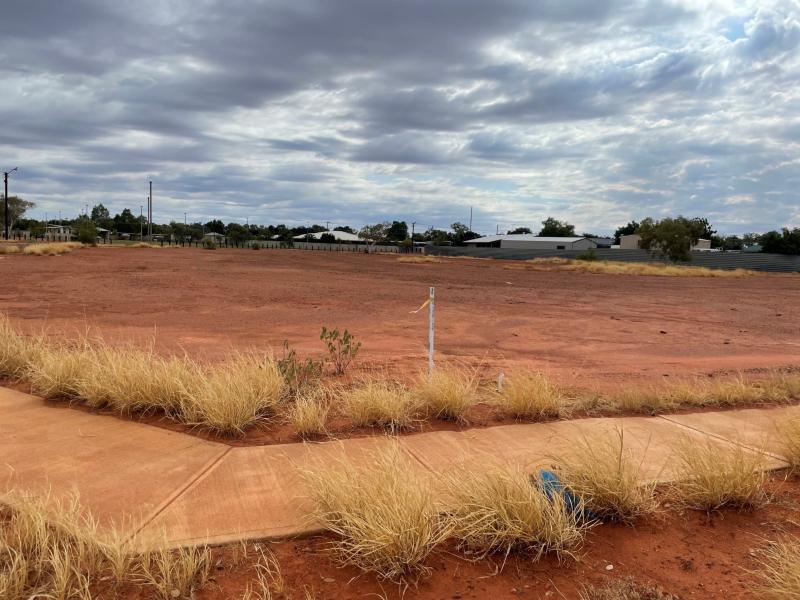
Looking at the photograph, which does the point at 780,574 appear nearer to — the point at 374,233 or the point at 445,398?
the point at 445,398

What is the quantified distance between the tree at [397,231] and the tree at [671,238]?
359 ft

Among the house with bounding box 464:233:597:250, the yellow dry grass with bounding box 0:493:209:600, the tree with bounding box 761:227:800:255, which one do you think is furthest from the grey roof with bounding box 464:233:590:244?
the yellow dry grass with bounding box 0:493:209:600

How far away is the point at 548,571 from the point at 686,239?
215 ft

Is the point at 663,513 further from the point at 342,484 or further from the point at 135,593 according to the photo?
the point at 135,593

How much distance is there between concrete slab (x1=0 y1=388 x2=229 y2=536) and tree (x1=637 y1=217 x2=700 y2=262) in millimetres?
64750

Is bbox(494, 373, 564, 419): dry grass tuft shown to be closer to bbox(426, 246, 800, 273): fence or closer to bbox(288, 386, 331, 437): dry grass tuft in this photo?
bbox(288, 386, 331, 437): dry grass tuft

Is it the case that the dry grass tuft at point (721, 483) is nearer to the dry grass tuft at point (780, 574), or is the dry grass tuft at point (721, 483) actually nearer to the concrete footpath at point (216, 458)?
the concrete footpath at point (216, 458)

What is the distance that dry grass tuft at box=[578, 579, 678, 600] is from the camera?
314cm

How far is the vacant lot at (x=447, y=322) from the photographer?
10.8 m

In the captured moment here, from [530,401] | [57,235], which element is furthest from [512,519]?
[57,235]

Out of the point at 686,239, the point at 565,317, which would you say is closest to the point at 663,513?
the point at 565,317

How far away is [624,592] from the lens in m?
3.18

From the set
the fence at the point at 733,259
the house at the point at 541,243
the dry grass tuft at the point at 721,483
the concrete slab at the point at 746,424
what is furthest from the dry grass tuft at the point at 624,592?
the house at the point at 541,243

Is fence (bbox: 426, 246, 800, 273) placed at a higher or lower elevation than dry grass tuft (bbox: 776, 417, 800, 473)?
higher
